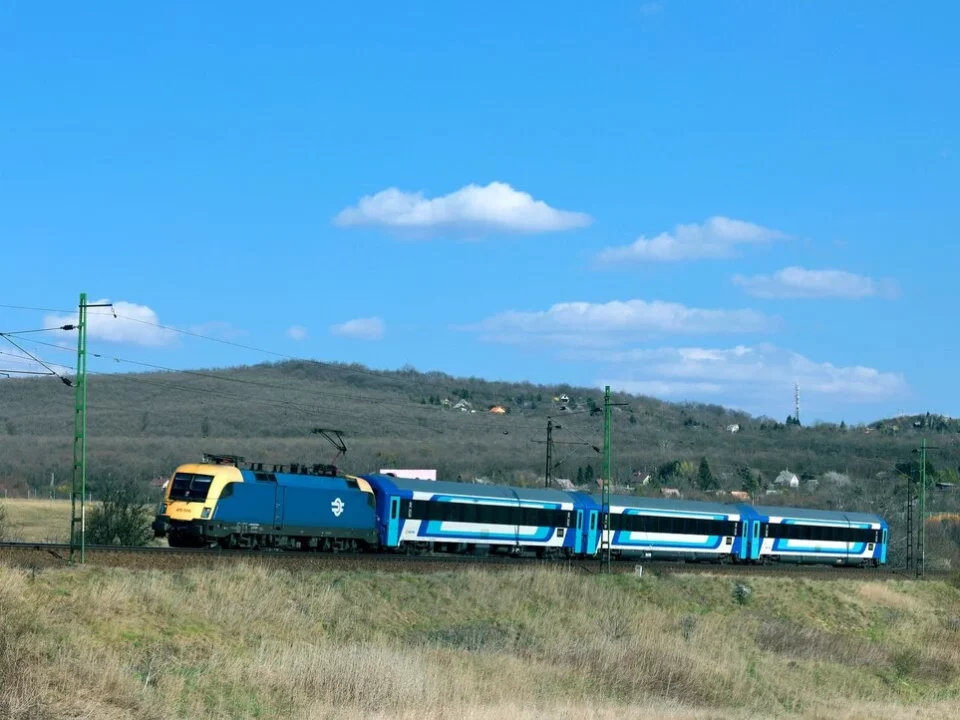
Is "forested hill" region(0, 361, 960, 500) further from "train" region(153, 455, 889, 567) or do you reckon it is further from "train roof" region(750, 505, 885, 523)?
"train" region(153, 455, 889, 567)

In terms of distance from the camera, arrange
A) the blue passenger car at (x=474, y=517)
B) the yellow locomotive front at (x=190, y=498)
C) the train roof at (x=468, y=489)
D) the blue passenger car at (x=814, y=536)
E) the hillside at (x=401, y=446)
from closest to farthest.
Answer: the yellow locomotive front at (x=190, y=498) → the blue passenger car at (x=474, y=517) → the train roof at (x=468, y=489) → the blue passenger car at (x=814, y=536) → the hillside at (x=401, y=446)

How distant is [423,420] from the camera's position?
183750 millimetres

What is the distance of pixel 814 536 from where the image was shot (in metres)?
71.3

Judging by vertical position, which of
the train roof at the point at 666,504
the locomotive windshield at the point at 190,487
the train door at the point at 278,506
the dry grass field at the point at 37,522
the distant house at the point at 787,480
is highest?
the locomotive windshield at the point at 190,487

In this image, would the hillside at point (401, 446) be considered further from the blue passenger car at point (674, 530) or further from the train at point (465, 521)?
the blue passenger car at point (674, 530)

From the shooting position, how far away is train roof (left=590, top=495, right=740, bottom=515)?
60722 mm

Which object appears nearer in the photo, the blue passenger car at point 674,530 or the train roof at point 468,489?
the train roof at point 468,489

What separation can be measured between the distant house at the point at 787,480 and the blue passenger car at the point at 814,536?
69737 mm

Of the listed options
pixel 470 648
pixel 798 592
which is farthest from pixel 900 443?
pixel 470 648

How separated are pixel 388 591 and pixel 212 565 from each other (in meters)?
5.69

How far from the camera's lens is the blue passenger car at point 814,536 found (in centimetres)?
6788

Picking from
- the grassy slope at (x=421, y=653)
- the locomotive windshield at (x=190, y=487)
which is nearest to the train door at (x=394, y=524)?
the grassy slope at (x=421, y=653)

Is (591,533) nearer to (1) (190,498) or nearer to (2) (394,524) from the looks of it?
(2) (394,524)

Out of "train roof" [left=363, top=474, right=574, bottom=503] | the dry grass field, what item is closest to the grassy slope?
"train roof" [left=363, top=474, right=574, bottom=503]
